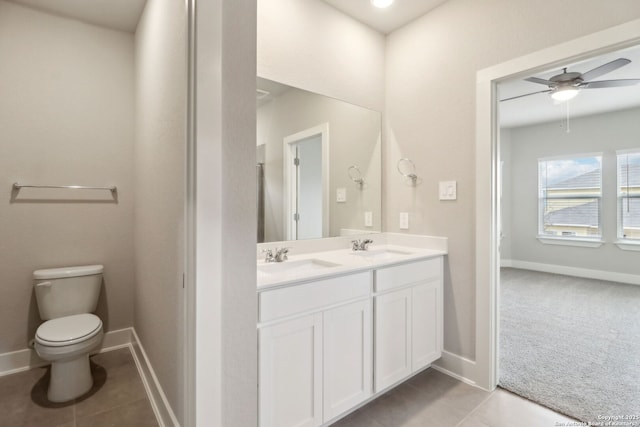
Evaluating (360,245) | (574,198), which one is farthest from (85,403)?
(574,198)

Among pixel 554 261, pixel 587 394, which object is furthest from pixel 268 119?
pixel 554 261

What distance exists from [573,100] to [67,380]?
19.8 ft

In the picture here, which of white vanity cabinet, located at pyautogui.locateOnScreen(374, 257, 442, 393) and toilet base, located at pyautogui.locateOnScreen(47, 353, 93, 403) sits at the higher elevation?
white vanity cabinet, located at pyautogui.locateOnScreen(374, 257, 442, 393)

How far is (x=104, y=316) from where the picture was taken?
246cm

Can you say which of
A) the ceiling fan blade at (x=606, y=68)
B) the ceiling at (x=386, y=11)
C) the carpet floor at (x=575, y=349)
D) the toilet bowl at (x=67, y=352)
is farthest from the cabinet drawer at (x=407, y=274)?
the ceiling fan blade at (x=606, y=68)

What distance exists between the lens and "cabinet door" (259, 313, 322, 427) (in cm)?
126

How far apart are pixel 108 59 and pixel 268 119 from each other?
160cm

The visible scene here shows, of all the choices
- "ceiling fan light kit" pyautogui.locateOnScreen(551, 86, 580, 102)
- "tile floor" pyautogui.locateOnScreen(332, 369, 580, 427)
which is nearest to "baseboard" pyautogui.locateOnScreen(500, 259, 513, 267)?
"ceiling fan light kit" pyautogui.locateOnScreen(551, 86, 580, 102)

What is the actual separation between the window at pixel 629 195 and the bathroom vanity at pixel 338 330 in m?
4.54

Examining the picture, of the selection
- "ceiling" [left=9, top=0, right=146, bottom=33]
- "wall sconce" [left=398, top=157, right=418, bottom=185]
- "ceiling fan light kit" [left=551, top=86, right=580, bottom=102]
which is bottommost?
"wall sconce" [left=398, top=157, right=418, bottom=185]

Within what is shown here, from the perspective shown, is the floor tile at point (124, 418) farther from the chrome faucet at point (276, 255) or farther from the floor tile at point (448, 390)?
the floor tile at point (448, 390)

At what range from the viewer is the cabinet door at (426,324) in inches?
76.5

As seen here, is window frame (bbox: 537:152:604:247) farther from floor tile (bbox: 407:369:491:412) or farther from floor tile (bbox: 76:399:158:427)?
floor tile (bbox: 76:399:158:427)

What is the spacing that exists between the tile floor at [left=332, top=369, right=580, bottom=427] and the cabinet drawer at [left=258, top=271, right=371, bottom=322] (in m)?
0.72
